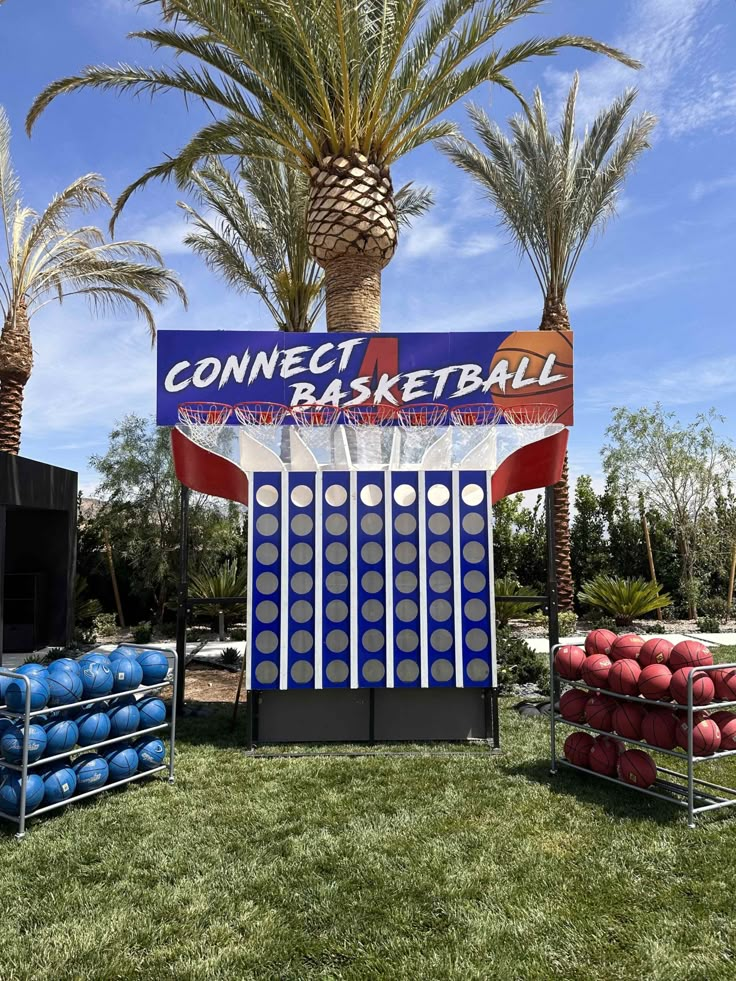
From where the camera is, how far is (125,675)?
22.3 ft

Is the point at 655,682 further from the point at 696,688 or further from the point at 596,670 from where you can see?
the point at 596,670

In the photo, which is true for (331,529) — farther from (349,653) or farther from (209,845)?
(209,845)

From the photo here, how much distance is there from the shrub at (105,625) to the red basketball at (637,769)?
52.3 ft

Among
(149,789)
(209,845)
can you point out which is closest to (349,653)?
(149,789)

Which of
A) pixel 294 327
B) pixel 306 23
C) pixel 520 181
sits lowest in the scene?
pixel 294 327

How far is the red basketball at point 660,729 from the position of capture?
6.20m

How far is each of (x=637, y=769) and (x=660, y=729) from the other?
58 centimetres

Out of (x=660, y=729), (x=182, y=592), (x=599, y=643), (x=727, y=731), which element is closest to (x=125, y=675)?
(x=182, y=592)

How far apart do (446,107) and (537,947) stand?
1197cm

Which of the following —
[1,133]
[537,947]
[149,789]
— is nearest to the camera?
[537,947]

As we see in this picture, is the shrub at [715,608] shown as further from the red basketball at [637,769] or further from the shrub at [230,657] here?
the red basketball at [637,769]

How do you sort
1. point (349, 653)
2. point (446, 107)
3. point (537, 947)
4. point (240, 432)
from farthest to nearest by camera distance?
point (446, 107)
point (240, 432)
point (349, 653)
point (537, 947)

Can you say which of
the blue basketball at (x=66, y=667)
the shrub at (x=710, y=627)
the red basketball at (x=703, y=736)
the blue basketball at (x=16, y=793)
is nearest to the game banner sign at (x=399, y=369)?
the blue basketball at (x=66, y=667)

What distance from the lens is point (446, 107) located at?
1199 cm
